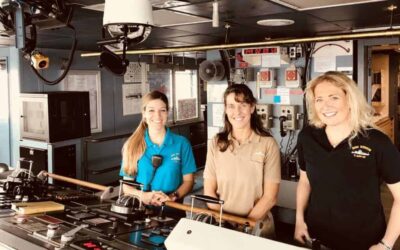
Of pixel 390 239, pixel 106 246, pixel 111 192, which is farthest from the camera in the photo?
pixel 111 192

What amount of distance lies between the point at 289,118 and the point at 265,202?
3.26 m

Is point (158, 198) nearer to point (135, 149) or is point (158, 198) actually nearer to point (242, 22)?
point (135, 149)

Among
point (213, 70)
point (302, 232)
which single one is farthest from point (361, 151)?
point (213, 70)

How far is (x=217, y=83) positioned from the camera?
6.27m

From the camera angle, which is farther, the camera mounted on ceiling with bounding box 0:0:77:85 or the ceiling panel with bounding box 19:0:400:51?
the ceiling panel with bounding box 19:0:400:51

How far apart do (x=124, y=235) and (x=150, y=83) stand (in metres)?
6.21

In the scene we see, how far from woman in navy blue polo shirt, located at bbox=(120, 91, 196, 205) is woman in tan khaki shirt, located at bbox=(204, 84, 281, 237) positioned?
320mm

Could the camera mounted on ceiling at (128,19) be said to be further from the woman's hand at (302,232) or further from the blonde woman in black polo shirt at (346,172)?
the woman's hand at (302,232)

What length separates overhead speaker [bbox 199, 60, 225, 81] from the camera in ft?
19.7

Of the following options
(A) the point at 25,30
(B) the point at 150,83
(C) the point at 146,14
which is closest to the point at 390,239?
(C) the point at 146,14

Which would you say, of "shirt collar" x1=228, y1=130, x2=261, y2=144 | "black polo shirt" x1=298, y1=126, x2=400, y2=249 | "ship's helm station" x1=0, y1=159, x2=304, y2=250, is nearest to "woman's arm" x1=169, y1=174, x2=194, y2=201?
"ship's helm station" x1=0, y1=159, x2=304, y2=250

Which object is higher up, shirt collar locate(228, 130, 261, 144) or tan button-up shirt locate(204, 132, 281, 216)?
shirt collar locate(228, 130, 261, 144)

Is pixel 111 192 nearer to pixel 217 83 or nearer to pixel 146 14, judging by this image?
pixel 146 14

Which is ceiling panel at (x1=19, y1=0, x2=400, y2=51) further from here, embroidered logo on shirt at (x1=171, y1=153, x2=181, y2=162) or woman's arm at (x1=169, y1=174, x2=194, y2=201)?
woman's arm at (x1=169, y1=174, x2=194, y2=201)
